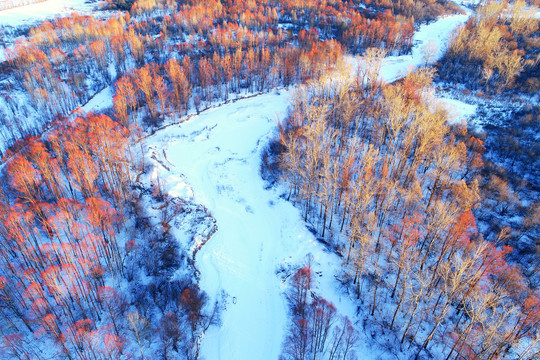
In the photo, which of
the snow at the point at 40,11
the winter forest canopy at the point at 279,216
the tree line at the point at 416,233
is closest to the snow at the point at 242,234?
the winter forest canopy at the point at 279,216

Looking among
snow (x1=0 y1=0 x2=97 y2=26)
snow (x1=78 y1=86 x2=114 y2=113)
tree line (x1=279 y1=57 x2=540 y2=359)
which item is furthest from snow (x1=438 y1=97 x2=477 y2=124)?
snow (x1=0 y1=0 x2=97 y2=26)

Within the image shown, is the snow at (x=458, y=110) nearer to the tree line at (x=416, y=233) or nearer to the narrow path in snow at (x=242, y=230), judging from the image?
the tree line at (x=416, y=233)

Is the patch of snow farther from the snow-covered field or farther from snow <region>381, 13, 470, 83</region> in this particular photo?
snow <region>381, 13, 470, 83</region>

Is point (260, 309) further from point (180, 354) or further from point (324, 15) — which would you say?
point (324, 15)

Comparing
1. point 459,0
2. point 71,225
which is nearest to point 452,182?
point 71,225

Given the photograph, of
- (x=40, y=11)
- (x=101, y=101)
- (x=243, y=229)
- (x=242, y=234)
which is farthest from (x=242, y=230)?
(x=40, y=11)
